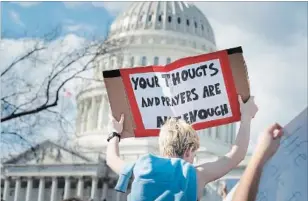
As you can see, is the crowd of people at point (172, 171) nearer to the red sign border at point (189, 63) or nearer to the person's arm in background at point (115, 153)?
the person's arm in background at point (115, 153)

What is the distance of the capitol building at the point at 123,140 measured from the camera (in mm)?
66375

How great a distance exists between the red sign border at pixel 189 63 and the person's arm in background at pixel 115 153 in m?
0.28

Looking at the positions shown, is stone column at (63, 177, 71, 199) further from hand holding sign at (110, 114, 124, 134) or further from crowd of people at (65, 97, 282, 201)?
crowd of people at (65, 97, 282, 201)

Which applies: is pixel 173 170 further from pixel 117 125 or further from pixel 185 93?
pixel 185 93

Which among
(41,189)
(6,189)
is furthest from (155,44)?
(6,189)

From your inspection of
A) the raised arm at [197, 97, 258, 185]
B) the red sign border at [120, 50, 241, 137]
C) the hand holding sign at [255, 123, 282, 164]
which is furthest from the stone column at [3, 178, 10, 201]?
the hand holding sign at [255, 123, 282, 164]

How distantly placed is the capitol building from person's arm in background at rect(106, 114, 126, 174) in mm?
56309

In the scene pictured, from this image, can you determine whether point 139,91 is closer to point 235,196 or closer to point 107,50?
point 235,196

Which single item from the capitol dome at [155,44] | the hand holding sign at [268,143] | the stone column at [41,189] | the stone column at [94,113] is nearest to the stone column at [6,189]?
the stone column at [41,189]

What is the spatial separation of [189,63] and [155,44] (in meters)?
70.4

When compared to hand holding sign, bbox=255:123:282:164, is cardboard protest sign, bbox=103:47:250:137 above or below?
above

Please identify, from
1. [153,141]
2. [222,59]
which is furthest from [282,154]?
[153,141]

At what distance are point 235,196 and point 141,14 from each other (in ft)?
248

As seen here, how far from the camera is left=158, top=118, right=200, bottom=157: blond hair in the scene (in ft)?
9.69
